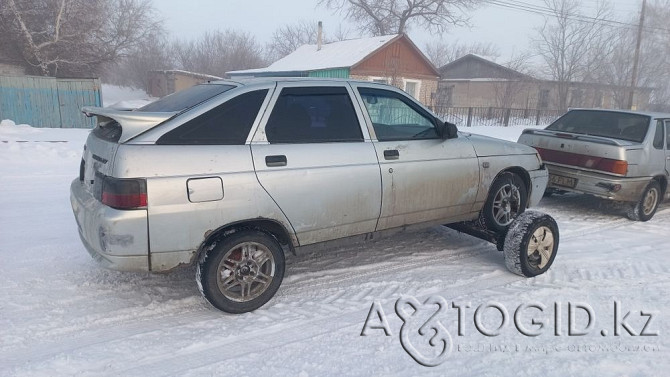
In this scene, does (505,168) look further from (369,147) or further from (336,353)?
(336,353)

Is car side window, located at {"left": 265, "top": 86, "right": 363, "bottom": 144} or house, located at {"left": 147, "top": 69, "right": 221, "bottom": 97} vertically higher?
house, located at {"left": 147, "top": 69, "right": 221, "bottom": 97}

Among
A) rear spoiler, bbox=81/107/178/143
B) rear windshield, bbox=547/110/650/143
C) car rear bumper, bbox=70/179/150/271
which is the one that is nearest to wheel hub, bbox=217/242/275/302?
car rear bumper, bbox=70/179/150/271

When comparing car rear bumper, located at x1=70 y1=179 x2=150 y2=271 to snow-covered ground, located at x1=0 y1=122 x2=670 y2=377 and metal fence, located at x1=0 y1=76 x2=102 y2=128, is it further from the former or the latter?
metal fence, located at x1=0 y1=76 x2=102 y2=128

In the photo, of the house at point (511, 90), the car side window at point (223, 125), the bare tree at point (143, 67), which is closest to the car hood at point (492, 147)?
the car side window at point (223, 125)

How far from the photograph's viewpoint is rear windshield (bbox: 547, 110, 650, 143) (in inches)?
278

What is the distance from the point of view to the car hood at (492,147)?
4.82 metres

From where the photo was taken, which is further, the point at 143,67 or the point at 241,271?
the point at 143,67

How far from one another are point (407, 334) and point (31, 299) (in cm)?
295

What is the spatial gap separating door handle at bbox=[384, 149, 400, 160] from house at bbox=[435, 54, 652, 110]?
3080 centimetres

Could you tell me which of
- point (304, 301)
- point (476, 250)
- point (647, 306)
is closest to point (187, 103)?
point (304, 301)

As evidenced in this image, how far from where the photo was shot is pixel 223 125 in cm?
353

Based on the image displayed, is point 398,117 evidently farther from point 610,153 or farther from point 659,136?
point 659,136

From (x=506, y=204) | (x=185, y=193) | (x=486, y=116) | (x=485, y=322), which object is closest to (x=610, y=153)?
(x=506, y=204)

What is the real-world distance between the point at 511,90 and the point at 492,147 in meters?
31.4
